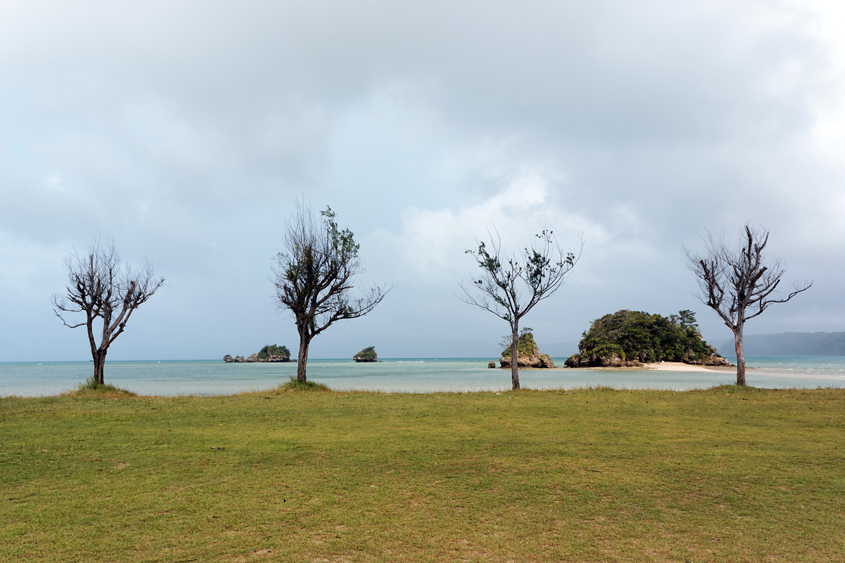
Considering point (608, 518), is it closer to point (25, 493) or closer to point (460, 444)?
point (460, 444)

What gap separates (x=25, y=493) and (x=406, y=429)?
261 inches

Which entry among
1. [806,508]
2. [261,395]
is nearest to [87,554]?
[806,508]

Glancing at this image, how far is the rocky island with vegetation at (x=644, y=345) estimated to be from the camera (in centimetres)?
8612

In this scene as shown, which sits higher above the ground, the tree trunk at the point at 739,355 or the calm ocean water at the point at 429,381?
the tree trunk at the point at 739,355

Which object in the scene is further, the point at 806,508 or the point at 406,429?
the point at 406,429

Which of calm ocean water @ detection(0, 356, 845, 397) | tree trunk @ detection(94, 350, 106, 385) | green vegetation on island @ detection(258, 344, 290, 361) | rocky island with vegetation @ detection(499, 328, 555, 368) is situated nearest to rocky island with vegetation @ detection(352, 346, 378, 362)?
green vegetation on island @ detection(258, 344, 290, 361)

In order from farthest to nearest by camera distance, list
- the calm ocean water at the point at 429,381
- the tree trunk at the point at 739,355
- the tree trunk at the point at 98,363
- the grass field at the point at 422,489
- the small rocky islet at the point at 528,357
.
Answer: the small rocky islet at the point at 528,357 → the calm ocean water at the point at 429,381 → the tree trunk at the point at 98,363 → the tree trunk at the point at 739,355 → the grass field at the point at 422,489

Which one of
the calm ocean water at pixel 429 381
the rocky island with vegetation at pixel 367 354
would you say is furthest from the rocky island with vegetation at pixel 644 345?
the rocky island with vegetation at pixel 367 354

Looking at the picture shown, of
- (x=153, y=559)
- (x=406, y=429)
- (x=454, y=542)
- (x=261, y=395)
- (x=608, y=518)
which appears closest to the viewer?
(x=153, y=559)

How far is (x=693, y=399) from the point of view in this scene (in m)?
17.0

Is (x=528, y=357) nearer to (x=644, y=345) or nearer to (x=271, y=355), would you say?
(x=644, y=345)

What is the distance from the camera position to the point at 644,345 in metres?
87.4

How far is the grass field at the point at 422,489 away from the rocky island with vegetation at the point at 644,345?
78154 mm

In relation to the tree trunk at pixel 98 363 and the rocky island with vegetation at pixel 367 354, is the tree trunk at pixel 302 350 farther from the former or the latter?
the rocky island with vegetation at pixel 367 354
